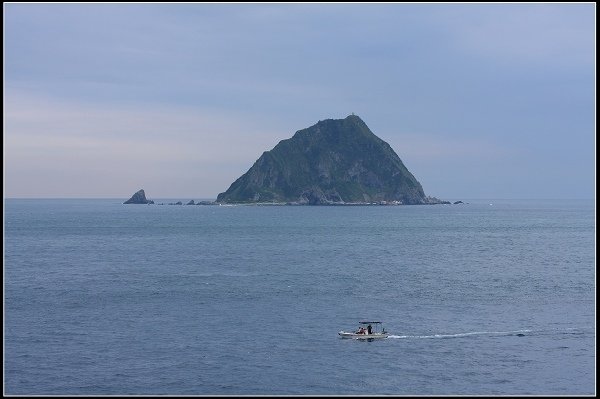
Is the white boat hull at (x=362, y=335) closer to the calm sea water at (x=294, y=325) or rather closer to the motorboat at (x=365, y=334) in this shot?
the motorboat at (x=365, y=334)

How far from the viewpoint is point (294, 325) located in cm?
6919

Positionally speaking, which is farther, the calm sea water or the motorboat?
the motorboat

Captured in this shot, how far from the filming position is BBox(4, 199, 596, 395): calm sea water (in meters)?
51.7

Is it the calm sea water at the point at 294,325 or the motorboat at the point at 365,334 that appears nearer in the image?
the calm sea water at the point at 294,325

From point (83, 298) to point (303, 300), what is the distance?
29883mm

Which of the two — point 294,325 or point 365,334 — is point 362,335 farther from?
point 294,325

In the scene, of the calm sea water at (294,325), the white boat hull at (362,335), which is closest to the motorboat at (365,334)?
the white boat hull at (362,335)

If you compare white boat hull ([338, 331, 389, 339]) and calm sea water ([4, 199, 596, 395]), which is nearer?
calm sea water ([4, 199, 596, 395])

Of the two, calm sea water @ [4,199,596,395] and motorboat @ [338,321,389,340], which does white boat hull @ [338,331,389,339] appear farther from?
calm sea water @ [4,199,596,395]

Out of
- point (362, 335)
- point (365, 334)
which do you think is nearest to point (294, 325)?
point (362, 335)

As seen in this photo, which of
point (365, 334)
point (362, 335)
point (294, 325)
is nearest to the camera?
point (362, 335)

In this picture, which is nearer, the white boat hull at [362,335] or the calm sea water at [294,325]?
the calm sea water at [294,325]

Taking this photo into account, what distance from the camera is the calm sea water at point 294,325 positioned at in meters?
51.7

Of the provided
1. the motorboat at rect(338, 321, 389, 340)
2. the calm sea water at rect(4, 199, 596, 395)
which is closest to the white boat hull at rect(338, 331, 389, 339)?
the motorboat at rect(338, 321, 389, 340)
